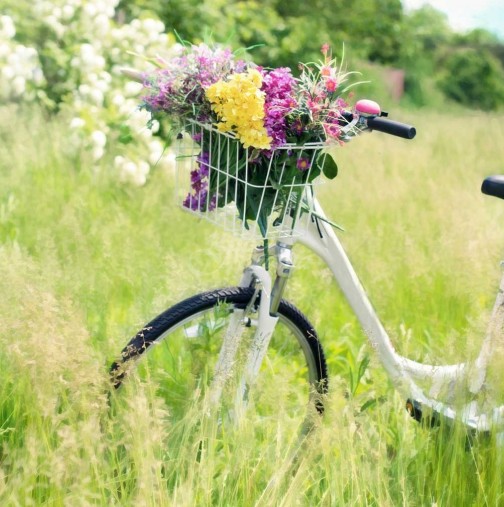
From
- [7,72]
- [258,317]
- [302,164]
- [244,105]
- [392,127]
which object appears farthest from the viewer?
[7,72]

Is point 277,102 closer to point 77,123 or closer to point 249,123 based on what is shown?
point 249,123

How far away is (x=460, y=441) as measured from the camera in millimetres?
2420

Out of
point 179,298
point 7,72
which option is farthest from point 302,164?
point 7,72

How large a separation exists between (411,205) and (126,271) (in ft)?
6.98

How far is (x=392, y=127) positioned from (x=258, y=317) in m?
0.62

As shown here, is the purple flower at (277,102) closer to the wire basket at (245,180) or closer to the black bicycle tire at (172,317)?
the wire basket at (245,180)

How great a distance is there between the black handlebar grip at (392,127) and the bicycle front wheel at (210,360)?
1.82ft

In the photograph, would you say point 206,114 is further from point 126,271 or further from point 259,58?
point 259,58

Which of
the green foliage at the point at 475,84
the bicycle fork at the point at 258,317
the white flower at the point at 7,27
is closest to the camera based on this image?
the bicycle fork at the point at 258,317

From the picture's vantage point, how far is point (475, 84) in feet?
69.7

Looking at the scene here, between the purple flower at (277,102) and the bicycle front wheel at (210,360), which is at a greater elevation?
the purple flower at (277,102)

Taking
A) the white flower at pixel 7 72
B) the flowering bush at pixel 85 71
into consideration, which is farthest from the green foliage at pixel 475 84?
the white flower at pixel 7 72

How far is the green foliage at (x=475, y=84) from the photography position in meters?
21.0

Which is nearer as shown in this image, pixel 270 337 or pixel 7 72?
pixel 270 337
